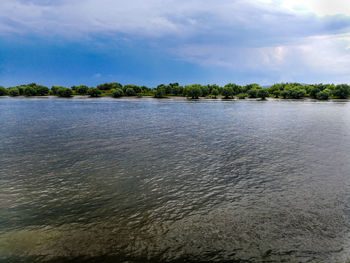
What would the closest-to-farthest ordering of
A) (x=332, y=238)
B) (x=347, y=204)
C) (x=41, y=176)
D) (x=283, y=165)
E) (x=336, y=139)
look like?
(x=332, y=238) → (x=347, y=204) → (x=41, y=176) → (x=283, y=165) → (x=336, y=139)

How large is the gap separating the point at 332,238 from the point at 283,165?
14175 mm

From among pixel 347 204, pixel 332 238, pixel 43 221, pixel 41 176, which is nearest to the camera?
pixel 332 238

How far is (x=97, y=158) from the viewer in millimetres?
28203

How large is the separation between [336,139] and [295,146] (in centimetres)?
1246

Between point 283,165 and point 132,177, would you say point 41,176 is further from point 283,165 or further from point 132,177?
point 283,165

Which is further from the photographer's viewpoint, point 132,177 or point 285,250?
point 132,177

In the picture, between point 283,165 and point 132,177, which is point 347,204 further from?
point 132,177

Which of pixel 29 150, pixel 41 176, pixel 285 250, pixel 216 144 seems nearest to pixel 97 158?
pixel 41 176

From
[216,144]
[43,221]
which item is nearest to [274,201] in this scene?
[43,221]

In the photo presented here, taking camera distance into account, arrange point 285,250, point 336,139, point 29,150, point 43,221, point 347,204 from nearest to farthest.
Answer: point 285,250, point 43,221, point 347,204, point 29,150, point 336,139

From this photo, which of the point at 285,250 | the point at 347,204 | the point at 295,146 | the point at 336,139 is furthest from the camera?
the point at 336,139

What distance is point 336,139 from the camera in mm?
41938

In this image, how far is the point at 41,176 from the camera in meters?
22.0

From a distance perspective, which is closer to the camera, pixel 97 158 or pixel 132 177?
pixel 132 177
